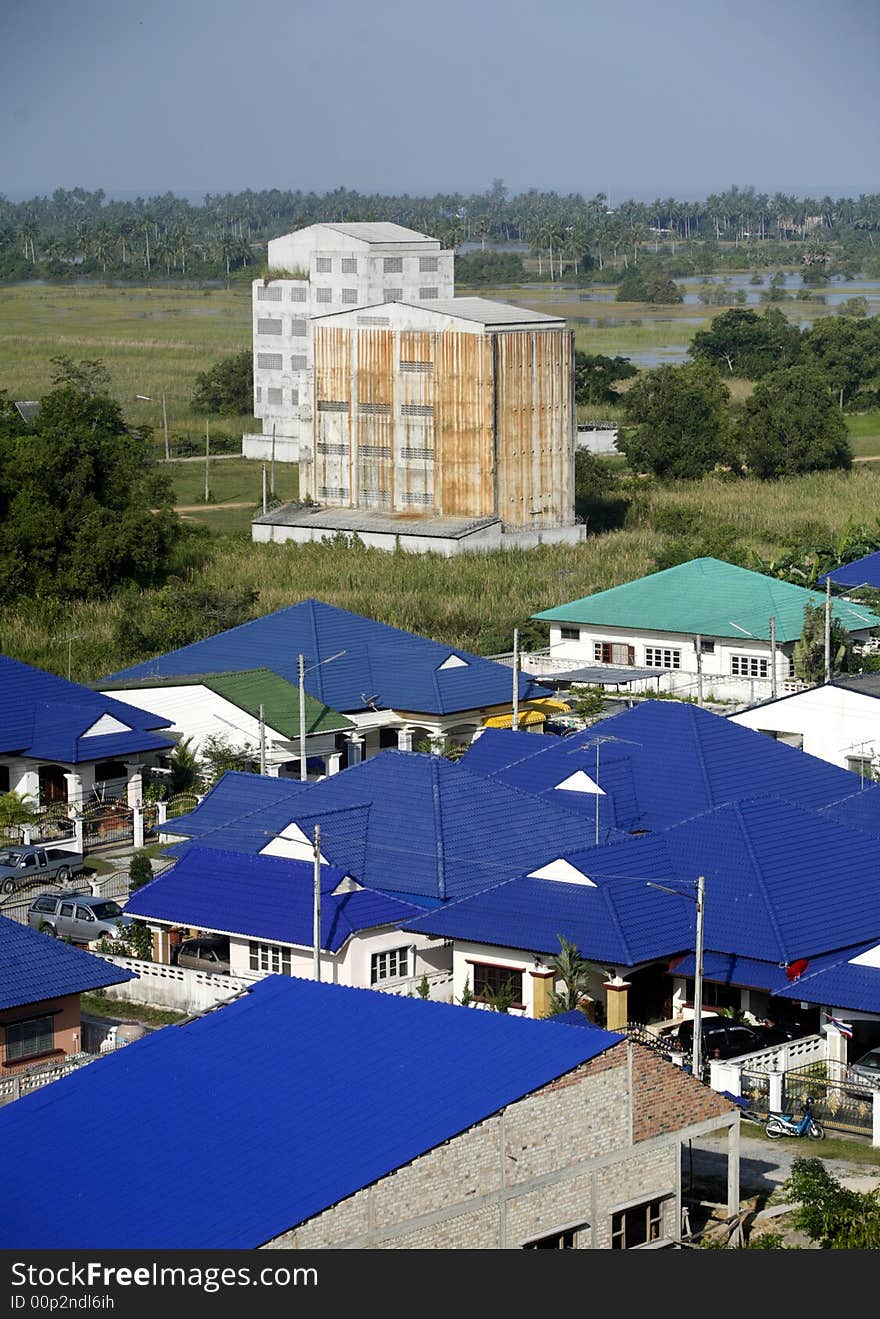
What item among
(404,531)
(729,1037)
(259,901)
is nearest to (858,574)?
(404,531)

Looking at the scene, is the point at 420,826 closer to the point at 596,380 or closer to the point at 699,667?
the point at 699,667

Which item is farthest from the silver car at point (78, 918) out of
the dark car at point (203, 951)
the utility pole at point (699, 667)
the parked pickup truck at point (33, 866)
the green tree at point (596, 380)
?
the green tree at point (596, 380)

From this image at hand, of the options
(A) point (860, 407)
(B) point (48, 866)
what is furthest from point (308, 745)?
(A) point (860, 407)

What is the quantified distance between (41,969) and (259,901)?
5.32m

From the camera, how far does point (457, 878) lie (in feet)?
120

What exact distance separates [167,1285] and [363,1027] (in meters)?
5.94

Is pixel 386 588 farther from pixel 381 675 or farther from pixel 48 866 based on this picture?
pixel 48 866

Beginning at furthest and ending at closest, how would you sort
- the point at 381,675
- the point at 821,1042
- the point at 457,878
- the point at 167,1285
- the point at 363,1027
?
the point at 381,675, the point at 457,878, the point at 821,1042, the point at 363,1027, the point at 167,1285

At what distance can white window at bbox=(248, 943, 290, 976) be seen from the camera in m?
35.3

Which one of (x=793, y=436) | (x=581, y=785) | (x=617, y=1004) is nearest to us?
(x=617, y=1004)

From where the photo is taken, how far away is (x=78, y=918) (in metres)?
38.7

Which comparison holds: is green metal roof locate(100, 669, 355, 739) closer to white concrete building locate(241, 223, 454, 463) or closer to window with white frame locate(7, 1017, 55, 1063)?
window with white frame locate(7, 1017, 55, 1063)

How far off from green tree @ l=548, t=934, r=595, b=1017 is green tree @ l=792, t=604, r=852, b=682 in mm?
25689

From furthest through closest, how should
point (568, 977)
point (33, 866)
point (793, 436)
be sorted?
1. point (793, 436)
2. point (33, 866)
3. point (568, 977)
